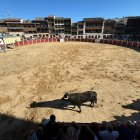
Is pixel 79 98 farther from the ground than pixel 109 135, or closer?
closer

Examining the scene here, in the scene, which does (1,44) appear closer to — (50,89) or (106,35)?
(50,89)

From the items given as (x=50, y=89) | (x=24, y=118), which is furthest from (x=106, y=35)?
(x=24, y=118)

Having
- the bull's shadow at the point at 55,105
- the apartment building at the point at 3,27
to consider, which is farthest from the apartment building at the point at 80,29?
the bull's shadow at the point at 55,105

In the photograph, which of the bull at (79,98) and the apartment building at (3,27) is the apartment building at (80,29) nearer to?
the apartment building at (3,27)

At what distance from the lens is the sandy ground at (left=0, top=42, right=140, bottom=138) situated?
1079 cm

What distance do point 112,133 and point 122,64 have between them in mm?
18511

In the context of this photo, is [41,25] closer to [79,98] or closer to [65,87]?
[65,87]

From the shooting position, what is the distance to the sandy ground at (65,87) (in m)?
10.8

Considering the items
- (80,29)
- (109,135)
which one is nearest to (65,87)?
(109,135)

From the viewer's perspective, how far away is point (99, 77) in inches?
691

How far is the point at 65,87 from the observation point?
15109 mm

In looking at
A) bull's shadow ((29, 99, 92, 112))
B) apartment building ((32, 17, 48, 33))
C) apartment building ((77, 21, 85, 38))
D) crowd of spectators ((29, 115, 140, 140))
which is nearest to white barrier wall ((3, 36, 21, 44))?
apartment building ((32, 17, 48, 33))

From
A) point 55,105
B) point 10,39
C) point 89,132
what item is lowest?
point 55,105

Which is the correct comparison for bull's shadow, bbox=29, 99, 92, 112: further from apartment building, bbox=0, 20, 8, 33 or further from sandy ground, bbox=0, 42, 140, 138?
apartment building, bbox=0, 20, 8, 33
